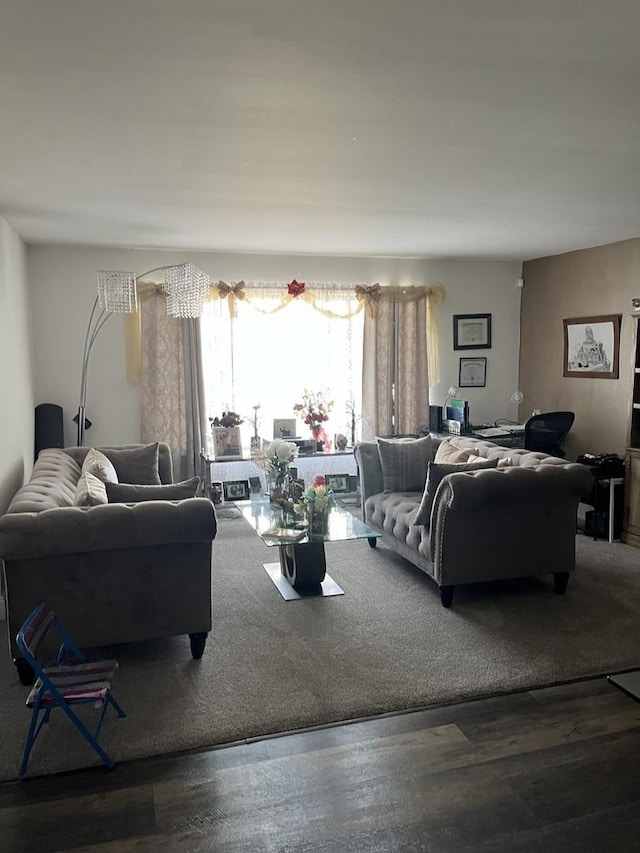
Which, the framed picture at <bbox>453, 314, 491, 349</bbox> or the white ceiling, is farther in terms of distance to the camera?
the framed picture at <bbox>453, 314, 491, 349</bbox>

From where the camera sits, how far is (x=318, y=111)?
8.27 feet

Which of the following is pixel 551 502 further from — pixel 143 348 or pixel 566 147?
pixel 143 348

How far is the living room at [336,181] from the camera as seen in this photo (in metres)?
1.97

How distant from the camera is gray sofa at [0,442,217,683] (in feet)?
9.80

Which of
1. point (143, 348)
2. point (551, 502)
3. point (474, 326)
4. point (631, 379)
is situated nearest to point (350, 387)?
point (474, 326)

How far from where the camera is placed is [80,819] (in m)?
2.23

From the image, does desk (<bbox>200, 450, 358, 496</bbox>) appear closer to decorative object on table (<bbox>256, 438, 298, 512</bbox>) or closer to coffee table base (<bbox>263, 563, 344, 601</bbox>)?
decorative object on table (<bbox>256, 438, 298, 512</bbox>)

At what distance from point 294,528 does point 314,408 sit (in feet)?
8.33

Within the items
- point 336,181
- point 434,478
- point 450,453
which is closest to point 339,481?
point 450,453

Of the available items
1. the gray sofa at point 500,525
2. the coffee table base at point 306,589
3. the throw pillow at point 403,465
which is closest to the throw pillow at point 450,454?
the throw pillow at point 403,465

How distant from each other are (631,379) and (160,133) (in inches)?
175

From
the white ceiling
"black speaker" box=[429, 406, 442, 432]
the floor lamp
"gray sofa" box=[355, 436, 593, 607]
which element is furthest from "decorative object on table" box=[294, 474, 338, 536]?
"black speaker" box=[429, 406, 442, 432]

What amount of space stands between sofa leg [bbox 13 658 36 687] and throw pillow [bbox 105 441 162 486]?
1996mm

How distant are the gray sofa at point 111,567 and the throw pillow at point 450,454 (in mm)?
2114
